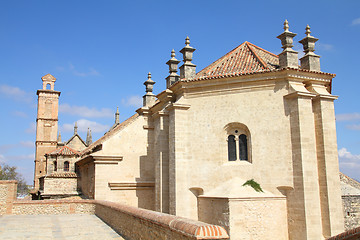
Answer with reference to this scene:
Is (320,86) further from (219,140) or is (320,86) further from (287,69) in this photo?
(219,140)

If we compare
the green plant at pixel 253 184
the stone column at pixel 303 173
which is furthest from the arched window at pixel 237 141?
the stone column at pixel 303 173

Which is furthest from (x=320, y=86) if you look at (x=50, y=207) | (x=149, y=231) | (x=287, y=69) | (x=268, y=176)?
(x=50, y=207)

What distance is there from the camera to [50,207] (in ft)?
60.5

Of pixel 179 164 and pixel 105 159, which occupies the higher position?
pixel 105 159

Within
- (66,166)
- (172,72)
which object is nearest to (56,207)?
(172,72)

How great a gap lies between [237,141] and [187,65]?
4.80 meters

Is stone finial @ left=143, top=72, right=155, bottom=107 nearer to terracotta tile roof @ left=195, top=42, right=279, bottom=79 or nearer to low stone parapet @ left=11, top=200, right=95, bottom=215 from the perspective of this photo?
terracotta tile roof @ left=195, top=42, right=279, bottom=79

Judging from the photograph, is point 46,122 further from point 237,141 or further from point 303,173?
point 303,173

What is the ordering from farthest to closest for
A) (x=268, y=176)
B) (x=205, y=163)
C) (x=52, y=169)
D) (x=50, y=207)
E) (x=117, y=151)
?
(x=52, y=169), (x=117, y=151), (x=50, y=207), (x=205, y=163), (x=268, y=176)

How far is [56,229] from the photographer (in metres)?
12.9

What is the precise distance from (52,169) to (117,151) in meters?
10.9

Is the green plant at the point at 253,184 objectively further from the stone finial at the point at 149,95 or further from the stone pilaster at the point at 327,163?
the stone finial at the point at 149,95

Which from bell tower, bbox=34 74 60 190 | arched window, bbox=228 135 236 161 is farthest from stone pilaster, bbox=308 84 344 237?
bell tower, bbox=34 74 60 190

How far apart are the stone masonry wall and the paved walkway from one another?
1438 cm
